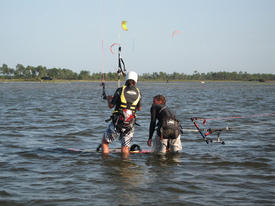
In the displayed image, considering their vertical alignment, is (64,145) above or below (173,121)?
below

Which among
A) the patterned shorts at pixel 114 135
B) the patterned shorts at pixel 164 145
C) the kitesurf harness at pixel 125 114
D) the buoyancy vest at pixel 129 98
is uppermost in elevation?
the buoyancy vest at pixel 129 98

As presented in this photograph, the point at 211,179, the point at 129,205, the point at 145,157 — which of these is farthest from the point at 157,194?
the point at 145,157

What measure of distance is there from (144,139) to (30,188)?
7335 millimetres

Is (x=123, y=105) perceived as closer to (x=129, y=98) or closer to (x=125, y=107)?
(x=125, y=107)

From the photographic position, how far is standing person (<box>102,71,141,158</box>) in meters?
8.88

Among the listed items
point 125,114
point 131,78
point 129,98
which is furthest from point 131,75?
point 125,114

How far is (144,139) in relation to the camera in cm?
1423

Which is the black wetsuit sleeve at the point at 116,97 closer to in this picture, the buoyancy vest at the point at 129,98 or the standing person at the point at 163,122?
the buoyancy vest at the point at 129,98

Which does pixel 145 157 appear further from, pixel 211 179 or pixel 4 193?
pixel 4 193

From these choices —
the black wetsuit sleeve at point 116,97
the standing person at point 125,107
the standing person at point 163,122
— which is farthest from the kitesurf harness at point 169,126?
the black wetsuit sleeve at point 116,97

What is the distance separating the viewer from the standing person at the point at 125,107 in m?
8.88

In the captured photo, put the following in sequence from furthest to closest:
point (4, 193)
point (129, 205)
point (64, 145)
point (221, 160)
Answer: point (64, 145) → point (221, 160) → point (4, 193) → point (129, 205)

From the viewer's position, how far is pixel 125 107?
9.01 meters

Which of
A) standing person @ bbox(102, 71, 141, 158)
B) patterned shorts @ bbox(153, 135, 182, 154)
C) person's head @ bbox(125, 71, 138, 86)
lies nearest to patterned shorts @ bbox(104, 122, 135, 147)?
standing person @ bbox(102, 71, 141, 158)
